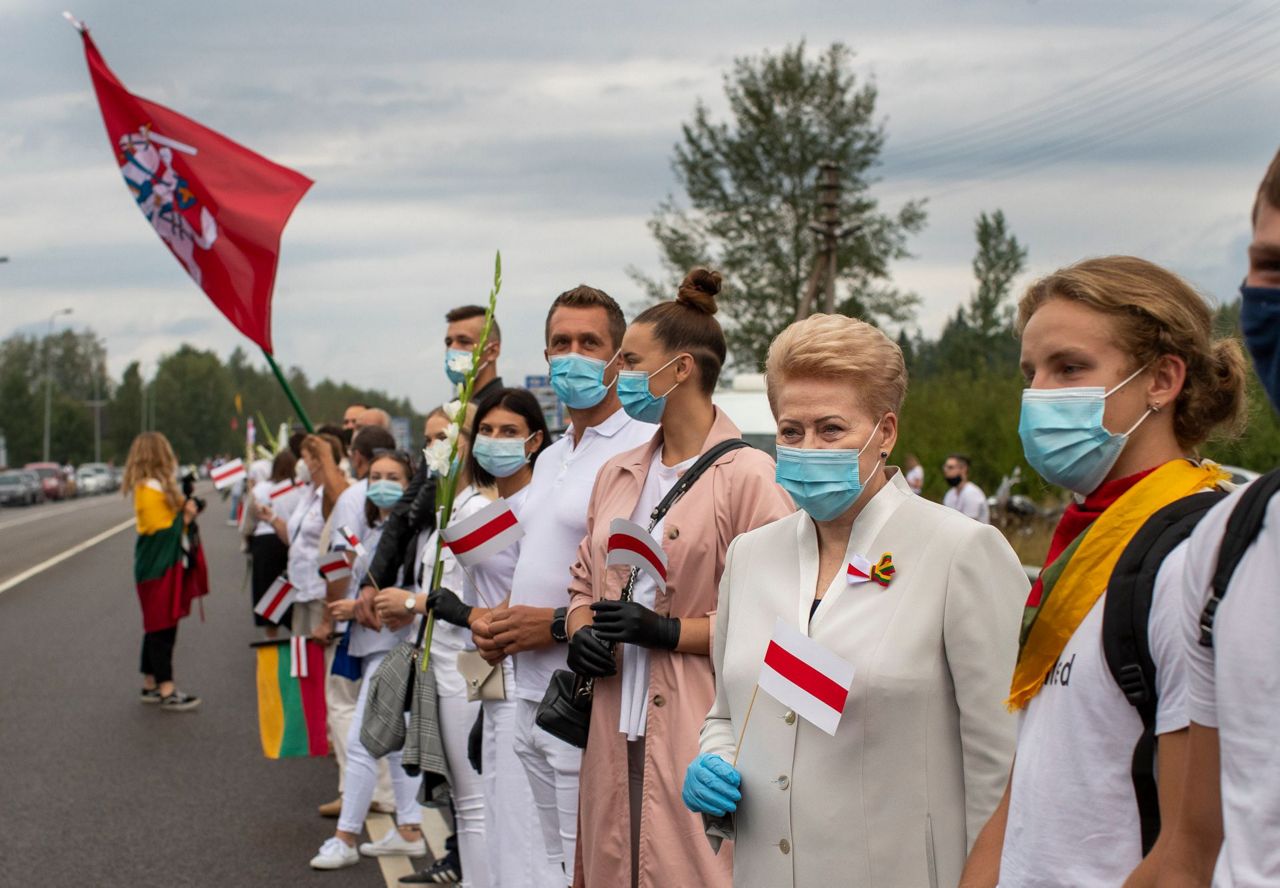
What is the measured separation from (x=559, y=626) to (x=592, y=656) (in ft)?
2.20

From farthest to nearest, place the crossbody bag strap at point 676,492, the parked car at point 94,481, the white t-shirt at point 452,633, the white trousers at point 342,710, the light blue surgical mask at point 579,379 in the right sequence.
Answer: the parked car at point 94,481 < the white trousers at point 342,710 < the white t-shirt at point 452,633 < the light blue surgical mask at point 579,379 < the crossbody bag strap at point 676,492

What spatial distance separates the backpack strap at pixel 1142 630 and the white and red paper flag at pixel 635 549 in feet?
6.30

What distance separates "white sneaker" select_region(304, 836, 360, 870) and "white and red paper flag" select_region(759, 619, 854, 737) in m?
4.60

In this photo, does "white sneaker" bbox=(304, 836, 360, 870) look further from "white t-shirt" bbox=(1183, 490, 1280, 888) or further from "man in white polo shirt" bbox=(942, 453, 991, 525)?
"man in white polo shirt" bbox=(942, 453, 991, 525)

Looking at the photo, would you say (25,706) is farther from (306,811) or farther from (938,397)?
(938,397)

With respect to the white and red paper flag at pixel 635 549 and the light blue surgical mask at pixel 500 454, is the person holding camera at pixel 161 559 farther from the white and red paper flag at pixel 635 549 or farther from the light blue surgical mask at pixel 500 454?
the white and red paper flag at pixel 635 549

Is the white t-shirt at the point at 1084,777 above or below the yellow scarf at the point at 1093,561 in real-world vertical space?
below

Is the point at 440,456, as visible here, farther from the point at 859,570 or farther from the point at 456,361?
the point at 859,570

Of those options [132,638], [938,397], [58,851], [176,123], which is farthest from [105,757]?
[938,397]

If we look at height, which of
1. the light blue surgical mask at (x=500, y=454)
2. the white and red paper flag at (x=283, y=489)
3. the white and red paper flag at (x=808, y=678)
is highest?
the light blue surgical mask at (x=500, y=454)

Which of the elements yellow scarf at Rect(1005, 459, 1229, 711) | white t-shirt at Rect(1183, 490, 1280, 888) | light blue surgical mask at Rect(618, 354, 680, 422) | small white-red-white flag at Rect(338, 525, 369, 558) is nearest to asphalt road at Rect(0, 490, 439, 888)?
small white-red-white flag at Rect(338, 525, 369, 558)

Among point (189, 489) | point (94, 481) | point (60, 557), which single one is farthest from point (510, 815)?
point (94, 481)

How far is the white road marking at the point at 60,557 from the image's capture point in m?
23.7

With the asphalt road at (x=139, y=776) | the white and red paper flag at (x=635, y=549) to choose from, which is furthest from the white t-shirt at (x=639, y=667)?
the asphalt road at (x=139, y=776)
